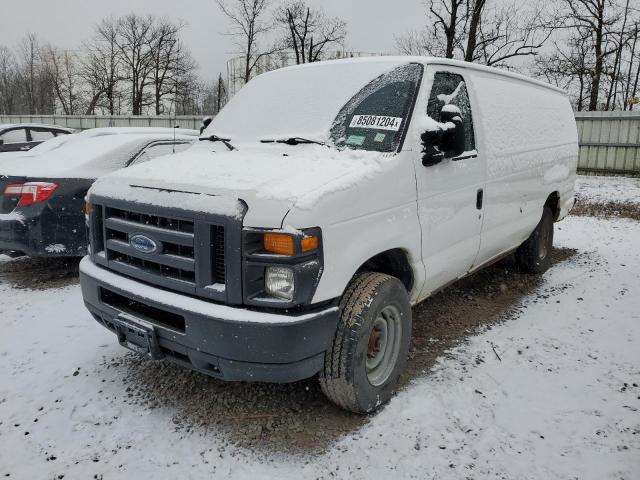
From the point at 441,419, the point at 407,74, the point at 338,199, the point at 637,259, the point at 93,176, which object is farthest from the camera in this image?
the point at 637,259

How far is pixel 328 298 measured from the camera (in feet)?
8.59

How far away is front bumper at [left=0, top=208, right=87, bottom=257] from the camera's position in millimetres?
5250

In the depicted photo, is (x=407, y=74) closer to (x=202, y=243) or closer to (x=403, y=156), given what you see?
(x=403, y=156)

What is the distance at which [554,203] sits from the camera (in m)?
6.08

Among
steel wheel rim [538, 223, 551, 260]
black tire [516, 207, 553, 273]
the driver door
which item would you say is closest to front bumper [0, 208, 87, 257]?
the driver door

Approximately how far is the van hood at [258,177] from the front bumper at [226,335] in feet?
1.62

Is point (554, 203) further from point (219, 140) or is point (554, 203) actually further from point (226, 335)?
point (226, 335)

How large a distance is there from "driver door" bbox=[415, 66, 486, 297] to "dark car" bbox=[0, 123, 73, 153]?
34.7 feet

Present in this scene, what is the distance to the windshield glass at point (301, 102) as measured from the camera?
3445 millimetres

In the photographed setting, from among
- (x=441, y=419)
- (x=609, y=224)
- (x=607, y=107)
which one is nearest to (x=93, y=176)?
(x=441, y=419)

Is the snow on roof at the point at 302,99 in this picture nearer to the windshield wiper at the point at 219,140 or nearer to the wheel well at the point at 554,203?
the windshield wiper at the point at 219,140

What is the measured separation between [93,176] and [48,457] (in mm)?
3529

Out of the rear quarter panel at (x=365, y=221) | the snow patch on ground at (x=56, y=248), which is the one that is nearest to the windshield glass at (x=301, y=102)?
the rear quarter panel at (x=365, y=221)

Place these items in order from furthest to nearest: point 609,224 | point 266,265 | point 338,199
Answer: point 609,224 < point 338,199 < point 266,265
